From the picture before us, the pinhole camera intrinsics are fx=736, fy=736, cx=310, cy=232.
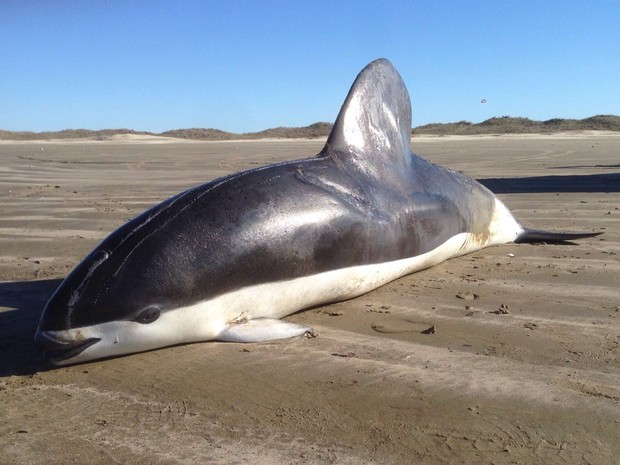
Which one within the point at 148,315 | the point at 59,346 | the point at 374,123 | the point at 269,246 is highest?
the point at 374,123

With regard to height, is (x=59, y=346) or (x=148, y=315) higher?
(x=148, y=315)

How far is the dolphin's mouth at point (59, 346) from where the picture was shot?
13.0 feet

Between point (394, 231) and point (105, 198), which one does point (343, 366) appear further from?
point (105, 198)

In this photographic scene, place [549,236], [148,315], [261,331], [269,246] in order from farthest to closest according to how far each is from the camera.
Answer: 1. [549,236]
2. [269,246]
3. [261,331]
4. [148,315]

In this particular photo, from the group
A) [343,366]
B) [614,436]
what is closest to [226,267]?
[343,366]

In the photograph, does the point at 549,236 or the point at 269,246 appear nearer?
the point at 269,246

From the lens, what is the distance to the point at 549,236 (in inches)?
298

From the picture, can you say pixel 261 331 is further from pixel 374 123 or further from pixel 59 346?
pixel 374 123

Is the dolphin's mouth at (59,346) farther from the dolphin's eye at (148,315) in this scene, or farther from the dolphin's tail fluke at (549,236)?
the dolphin's tail fluke at (549,236)

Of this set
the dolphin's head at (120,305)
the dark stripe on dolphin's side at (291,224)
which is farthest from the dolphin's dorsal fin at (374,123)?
the dolphin's head at (120,305)

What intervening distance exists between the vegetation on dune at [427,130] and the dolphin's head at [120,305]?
160ft

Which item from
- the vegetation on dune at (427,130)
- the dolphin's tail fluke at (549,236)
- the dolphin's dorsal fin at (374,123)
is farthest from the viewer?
the vegetation on dune at (427,130)

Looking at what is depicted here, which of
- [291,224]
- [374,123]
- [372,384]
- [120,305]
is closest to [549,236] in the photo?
[374,123]

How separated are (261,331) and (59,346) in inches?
45.9
